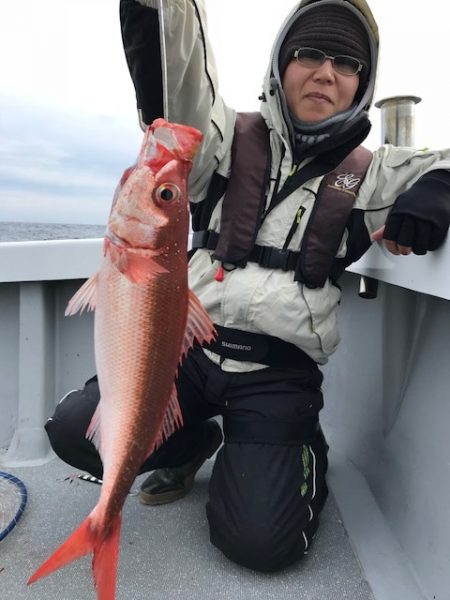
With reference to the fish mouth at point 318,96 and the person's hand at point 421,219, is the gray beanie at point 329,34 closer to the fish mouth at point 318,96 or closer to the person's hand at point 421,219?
the fish mouth at point 318,96

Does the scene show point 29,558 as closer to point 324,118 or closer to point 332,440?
point 332,440

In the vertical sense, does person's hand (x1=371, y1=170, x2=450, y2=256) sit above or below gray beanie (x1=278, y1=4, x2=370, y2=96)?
below

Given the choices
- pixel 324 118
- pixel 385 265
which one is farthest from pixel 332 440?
pixel 324 118

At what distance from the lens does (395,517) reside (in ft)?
7.93

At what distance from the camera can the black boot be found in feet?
8.71

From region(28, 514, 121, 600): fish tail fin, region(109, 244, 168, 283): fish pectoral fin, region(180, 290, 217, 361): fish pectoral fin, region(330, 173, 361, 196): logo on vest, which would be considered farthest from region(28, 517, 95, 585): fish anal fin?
region(330, 173, 361, 196): logo on vest

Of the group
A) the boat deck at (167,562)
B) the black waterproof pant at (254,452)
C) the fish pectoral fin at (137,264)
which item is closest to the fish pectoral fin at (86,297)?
the fish pectoral fin at (137,264)

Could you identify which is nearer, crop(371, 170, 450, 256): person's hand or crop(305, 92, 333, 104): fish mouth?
crop(371, 170, 450, 256): person's hand

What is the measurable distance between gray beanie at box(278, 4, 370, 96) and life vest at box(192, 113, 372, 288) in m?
0.45

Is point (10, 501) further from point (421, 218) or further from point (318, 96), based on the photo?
point (318, 96)

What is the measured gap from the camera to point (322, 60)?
2400mm

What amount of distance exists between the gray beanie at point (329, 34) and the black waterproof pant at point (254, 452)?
4.85 feet

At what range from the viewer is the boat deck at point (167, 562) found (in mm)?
2061

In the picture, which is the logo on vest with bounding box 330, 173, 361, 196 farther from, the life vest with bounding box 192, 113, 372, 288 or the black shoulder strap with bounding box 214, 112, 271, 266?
the black shoulder strap with bounding box 214, 112, 271, 266
